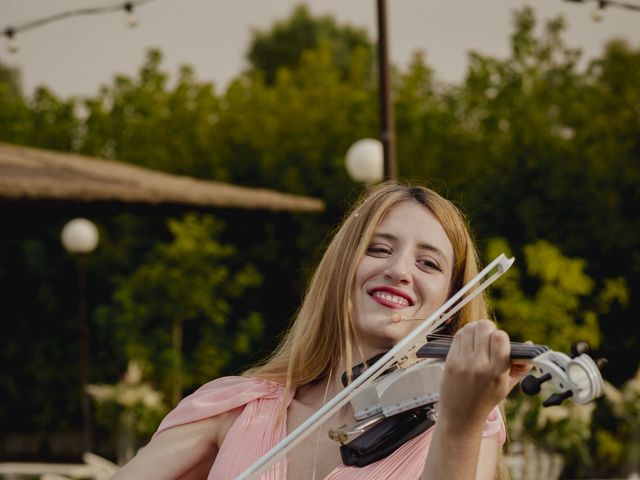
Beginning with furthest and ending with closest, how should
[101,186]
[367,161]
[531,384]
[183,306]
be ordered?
1. [183,306]
2. [101,186]
3. [367,161]
4. [531,384]

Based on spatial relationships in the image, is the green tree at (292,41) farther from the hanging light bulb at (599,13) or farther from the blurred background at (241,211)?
the hanging light bulb at (599,13)

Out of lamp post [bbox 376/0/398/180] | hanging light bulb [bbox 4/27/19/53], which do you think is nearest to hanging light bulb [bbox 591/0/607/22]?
lamp post [bbox 376/0/398/180]

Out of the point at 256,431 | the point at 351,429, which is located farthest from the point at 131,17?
the point at 351,429

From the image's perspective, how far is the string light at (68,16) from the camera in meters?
7.36

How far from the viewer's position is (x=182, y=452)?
1.97 metres

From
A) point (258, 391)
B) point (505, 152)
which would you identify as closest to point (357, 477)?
point (258, 391)

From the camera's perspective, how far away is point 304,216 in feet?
35.9

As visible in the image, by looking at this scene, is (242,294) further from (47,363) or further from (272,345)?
(47,363)

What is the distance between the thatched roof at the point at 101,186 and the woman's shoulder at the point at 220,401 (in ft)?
16.7

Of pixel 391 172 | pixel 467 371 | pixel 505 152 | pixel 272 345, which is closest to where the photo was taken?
pixel 467 371

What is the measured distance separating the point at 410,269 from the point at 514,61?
8733mm

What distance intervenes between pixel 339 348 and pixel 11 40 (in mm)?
6641

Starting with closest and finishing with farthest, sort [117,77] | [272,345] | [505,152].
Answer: [505,152], [272,345], [117,77]

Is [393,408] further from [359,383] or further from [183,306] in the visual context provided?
[183,306]
